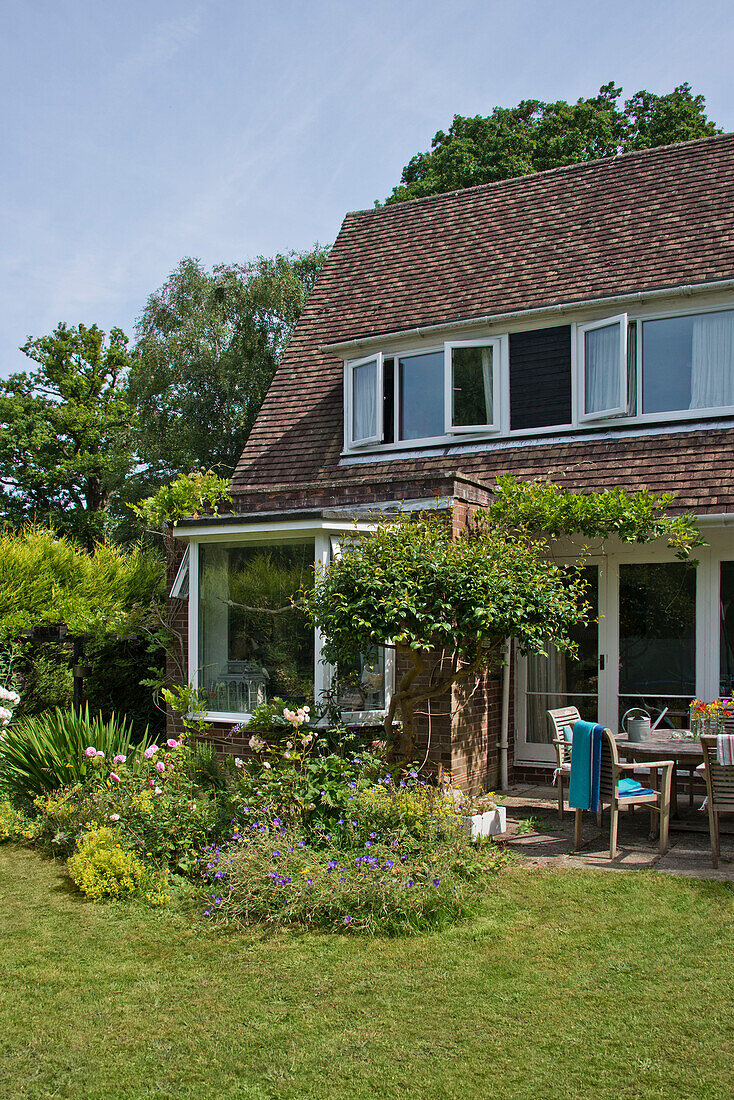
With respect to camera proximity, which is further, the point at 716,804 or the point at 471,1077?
the point at 716,804

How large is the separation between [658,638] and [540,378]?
12.3ft

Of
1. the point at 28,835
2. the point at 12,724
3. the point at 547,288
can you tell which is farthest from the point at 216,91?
the point at 28,835

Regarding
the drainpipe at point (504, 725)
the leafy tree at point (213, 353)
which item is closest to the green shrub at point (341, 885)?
the drainpipe at point (504, 725)

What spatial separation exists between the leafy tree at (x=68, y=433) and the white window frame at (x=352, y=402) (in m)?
18.5

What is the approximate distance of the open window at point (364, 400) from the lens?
12.3m

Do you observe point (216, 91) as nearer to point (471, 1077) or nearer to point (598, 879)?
point (598, 879)

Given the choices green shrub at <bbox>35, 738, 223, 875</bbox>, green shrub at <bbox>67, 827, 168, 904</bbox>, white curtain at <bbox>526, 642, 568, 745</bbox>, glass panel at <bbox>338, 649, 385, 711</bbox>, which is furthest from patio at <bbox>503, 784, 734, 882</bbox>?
green shrub at <bbox>67, 827, 168, 904</bbox>

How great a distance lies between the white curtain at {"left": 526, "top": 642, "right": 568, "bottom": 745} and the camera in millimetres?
10156

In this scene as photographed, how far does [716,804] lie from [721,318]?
6.20m

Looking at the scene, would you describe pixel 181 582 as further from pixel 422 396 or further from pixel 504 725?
pixel 422 396

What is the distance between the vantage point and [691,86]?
23.5 meters

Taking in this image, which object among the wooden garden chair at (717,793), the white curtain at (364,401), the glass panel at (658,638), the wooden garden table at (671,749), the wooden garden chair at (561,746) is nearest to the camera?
the wooden garden chair at (717,793)

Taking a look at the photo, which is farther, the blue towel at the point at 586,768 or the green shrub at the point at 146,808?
the blue towel at the point at 586,768

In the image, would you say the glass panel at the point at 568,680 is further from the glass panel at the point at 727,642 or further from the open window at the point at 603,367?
the open window at the point at 603,367
